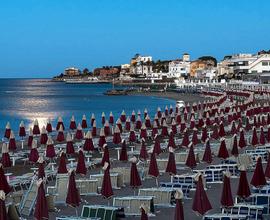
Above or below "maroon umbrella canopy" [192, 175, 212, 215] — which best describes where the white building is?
above

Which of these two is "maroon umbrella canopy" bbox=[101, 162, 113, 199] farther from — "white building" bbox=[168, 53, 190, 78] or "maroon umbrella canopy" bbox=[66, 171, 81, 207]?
"white building" bbox=[168, 53, 190, 78]

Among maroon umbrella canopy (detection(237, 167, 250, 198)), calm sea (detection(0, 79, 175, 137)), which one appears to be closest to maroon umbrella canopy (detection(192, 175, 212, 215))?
maroon umbrella canopy (detection(237, 167, 250, 198))

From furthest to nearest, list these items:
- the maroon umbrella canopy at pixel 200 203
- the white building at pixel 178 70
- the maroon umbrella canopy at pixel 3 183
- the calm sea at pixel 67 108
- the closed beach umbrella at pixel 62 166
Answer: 1. the white building at pixel 178 70
2. the calm sea at pixel 67 108
3. the closed beach umbrella at pixel 62 166
4. the maroon umbrella canopy at pixel 3 183
5. the maroon umbrella canopy at pixel 200 203

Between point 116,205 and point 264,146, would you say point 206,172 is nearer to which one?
point 116,205

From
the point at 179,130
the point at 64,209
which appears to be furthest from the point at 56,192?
the point at 179,130

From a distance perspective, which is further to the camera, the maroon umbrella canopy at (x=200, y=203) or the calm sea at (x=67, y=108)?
the calm sea at (x=67, y=108)

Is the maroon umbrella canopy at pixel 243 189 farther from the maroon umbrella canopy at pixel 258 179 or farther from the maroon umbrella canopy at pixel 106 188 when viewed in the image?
the maroon umbrella canopy at pixel 106 188

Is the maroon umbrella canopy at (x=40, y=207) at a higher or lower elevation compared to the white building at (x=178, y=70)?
lower

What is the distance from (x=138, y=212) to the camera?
41.7 feet

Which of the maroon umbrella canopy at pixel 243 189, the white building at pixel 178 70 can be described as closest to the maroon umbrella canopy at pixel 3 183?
the maroon umbrella canopy at pixel 243 189

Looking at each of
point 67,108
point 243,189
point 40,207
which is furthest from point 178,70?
point 40,207

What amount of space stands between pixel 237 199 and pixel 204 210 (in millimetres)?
1942

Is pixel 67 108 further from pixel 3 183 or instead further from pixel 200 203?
pixel 200 203

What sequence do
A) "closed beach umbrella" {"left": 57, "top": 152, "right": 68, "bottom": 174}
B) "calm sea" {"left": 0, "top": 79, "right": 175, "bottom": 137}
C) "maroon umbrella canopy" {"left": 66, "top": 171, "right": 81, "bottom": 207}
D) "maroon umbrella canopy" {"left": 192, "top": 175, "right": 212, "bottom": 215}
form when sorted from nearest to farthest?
"maroon umbrella canopy" {"left": 192, "top": 175, "right": 212, "bottom": 215}, "maroon umbrella canopy" {"left": 66, "top": 171, "right": 81, "bottom": 207}, "closed beach umbrella" {"left": 57, "top": 152, "right": 68, "bottom": 174}, "calm sea" {"left": 0, "top": 79, "right": 175, "bottom": 137}
